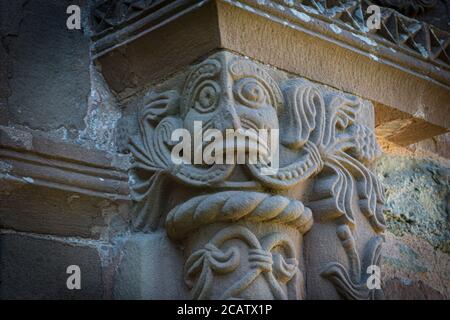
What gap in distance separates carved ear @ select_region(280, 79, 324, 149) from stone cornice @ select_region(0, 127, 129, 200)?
15.8 inches

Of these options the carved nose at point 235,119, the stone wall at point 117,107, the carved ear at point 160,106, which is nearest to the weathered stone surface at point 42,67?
the stone wall at point 117,107

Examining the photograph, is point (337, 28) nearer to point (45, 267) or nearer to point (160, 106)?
point (160, 106)

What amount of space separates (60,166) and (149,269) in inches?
12.2

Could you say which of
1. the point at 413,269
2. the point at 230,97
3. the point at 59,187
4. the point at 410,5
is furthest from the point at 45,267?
the point at 410,5

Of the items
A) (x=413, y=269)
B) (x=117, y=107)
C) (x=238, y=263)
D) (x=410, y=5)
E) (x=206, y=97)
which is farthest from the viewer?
(x=410, y=5)

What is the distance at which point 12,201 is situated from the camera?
1.81 meters

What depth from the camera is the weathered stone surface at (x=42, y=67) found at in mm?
1904

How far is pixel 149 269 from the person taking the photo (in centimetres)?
185

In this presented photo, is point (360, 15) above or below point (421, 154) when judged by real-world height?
above

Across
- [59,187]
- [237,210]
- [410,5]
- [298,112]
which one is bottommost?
[237,210]
